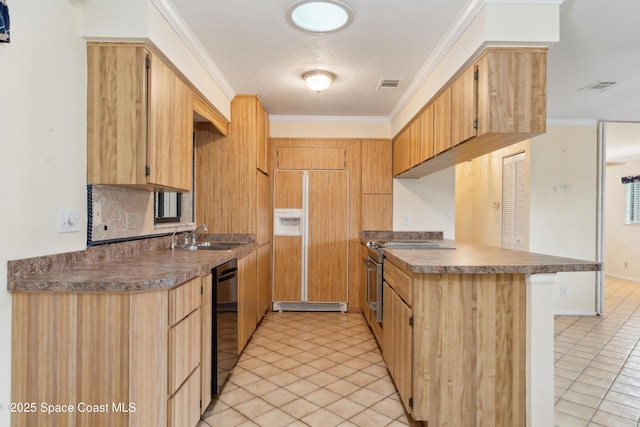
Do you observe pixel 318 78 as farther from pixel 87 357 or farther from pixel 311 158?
pixel 87 357

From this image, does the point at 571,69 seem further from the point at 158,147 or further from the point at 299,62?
the point at 158,147

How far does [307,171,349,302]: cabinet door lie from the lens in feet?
14.5

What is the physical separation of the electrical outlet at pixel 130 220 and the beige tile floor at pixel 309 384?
1.29 meters

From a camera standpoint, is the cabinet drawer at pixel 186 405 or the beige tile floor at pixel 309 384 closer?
the cabinet drawer at pixel 186 405

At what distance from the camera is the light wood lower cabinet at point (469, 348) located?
194 cm

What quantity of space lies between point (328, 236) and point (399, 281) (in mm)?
2164

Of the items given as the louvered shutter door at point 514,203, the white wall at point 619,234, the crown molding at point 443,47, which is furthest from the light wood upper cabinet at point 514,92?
the white wall at point 619,234

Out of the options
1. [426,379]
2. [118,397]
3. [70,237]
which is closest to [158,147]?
[70,237]

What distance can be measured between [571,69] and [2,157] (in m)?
3.88

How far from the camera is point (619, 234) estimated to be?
725 centimetres

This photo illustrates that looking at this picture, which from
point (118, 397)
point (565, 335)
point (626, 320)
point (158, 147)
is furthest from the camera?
point (626, 320)

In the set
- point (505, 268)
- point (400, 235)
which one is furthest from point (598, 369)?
point (400, 235)

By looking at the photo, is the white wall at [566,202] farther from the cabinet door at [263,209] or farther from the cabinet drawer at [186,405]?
the cabinet drawer at [186,405]

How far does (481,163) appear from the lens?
568cm
